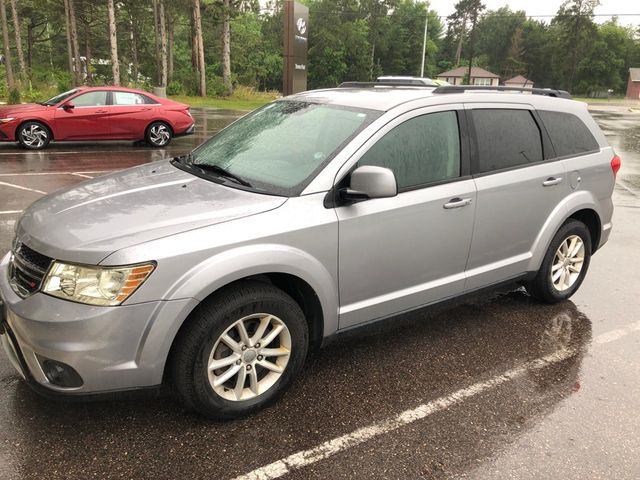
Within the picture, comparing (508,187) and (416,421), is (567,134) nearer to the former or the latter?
(508,187)

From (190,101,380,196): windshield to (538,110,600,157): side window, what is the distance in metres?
1.78

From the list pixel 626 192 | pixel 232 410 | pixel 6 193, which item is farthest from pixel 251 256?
pixel 626 192

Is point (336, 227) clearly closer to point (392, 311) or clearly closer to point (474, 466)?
point (392, 311)

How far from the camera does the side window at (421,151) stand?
335 cm

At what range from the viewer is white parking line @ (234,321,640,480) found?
2615 millimetres

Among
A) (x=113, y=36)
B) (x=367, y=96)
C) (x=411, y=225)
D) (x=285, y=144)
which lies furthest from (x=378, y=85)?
(x=113, y=36)

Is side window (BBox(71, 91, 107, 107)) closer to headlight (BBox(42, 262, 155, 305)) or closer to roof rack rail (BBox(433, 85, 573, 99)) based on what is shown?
roof rack rail (BBox(433, 85, 573, 99))

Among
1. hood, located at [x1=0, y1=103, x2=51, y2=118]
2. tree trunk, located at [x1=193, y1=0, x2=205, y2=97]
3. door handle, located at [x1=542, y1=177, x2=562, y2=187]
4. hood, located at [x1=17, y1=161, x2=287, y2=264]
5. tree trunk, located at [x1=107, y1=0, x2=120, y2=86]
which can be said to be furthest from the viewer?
tree trunk, located at [x1=193, y1=0, x2=205, y2=97]

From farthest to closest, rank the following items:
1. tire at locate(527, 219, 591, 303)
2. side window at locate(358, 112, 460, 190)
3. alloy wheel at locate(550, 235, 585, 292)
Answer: alloy wheel at locate(550, 235, 585, 292), tire at locate(527, 219, 591, 303), side window at locate(358, 112, 460, 190)

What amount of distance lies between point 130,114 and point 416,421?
38.8 feet

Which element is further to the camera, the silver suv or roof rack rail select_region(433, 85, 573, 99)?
roof rack rail select_region(433, 85, 573, 99)

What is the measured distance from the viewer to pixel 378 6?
90.1m

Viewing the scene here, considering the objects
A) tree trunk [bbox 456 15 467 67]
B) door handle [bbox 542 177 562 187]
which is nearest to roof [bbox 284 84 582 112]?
door handle [bbox 542 177 562 187]

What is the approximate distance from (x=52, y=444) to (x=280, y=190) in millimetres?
1762
